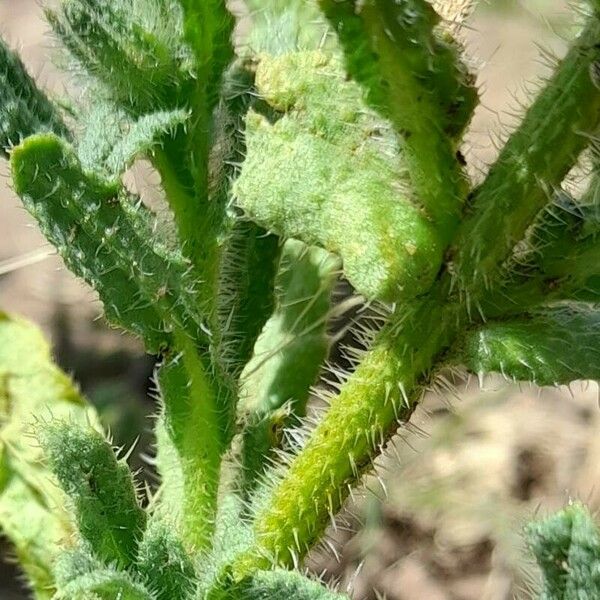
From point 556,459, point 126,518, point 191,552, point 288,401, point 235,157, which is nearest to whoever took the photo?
point 126,518

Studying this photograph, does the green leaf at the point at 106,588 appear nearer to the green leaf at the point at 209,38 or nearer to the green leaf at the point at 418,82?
the green leaf at the point at 418,82

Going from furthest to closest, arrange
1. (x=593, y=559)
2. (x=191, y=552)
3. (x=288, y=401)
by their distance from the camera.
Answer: (x=288, y=401)
(x=191, y=552)
(x=593, y=559)

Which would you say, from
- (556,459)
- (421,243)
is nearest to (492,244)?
(421,243)

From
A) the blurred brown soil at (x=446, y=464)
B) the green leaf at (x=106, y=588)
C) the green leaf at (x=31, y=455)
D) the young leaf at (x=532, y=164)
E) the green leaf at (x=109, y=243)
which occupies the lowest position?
the blurred brown soil at (x=446, y=464)

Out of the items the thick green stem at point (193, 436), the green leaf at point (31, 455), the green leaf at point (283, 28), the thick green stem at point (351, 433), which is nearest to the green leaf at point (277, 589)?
the thick green stem at point (351, 433)

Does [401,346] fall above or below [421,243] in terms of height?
below

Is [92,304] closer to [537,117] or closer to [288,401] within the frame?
[288,401]
